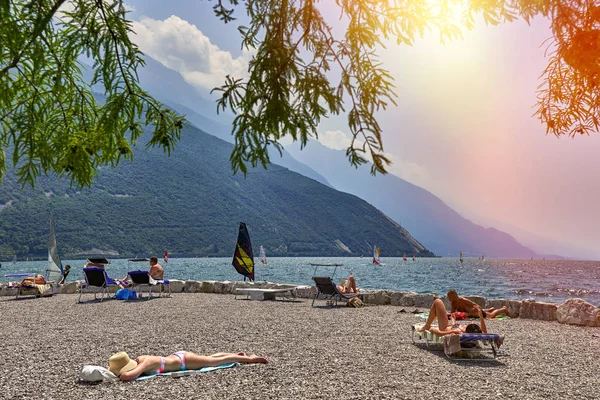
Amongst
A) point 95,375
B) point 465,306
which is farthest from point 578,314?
point 95,375

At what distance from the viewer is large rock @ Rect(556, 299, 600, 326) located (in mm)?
8797

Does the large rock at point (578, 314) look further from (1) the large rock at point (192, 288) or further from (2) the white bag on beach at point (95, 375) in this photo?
(1) the large rock at point (192, 288)

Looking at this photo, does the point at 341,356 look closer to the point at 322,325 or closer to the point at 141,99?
the point at 322,325

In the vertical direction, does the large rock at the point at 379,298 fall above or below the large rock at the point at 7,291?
above

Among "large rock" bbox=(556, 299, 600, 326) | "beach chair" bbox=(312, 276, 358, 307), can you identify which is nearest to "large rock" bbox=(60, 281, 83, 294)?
"beach chair" bbox=(312, 276, 358, 307)

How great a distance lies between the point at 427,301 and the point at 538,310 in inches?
90.3

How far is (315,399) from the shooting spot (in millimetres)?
3930

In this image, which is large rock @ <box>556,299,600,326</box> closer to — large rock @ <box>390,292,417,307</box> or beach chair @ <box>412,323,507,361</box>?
large rock @ <box>390,292,417,307</box>

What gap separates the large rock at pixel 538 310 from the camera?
9609 millimetres

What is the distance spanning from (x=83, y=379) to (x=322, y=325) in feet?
14.3

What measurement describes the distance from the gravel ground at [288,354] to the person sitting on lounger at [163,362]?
6.1 inches

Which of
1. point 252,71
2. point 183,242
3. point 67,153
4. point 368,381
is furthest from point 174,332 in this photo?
point 183,242

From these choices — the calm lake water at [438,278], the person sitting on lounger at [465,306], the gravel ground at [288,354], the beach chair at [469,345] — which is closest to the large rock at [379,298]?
the gravel ground at [288,354]

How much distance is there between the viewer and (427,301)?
11172 mm
